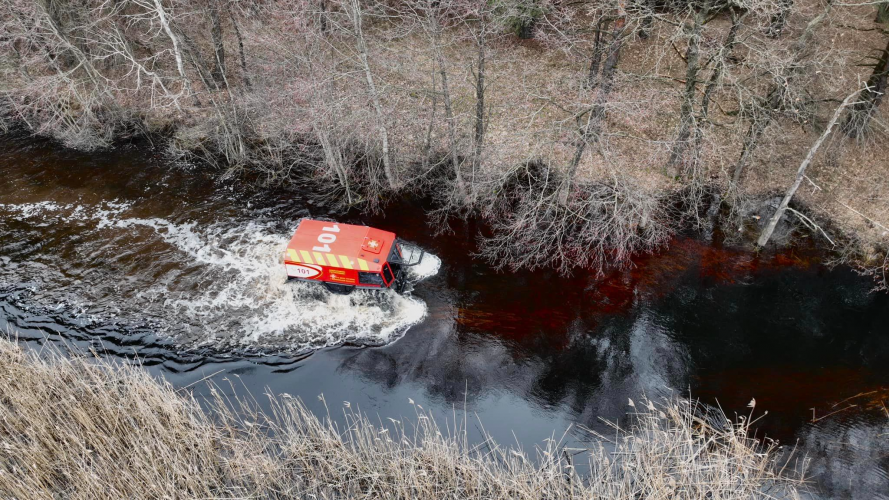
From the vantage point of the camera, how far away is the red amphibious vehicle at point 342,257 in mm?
13672

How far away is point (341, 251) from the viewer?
1370 centimetres

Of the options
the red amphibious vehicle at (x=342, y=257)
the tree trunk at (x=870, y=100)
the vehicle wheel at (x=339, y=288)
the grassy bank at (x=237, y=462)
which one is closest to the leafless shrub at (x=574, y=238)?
the red amphibious vehicle at (x=342, y=257)

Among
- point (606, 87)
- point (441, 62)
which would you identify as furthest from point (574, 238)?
point (441, 62)

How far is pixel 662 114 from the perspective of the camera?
19.6 m

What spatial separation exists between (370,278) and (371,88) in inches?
241

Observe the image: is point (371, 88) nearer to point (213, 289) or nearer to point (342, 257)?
point (342, 257)

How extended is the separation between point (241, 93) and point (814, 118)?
69.9 ft

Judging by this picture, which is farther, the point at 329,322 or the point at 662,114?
the point at 662,114

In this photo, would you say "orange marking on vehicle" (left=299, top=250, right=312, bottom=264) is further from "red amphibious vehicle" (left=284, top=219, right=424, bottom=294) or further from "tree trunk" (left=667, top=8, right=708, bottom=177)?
"tree trunk" (left=667, top=8, right=708, bottom=177)

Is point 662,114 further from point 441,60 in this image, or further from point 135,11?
point 135,11

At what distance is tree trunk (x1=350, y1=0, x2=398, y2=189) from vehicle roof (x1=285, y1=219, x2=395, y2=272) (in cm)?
431

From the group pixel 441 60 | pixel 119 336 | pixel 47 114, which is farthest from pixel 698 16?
pixel 47 114

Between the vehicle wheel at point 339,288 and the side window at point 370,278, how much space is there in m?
0.68

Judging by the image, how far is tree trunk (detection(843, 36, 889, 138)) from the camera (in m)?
15.6
